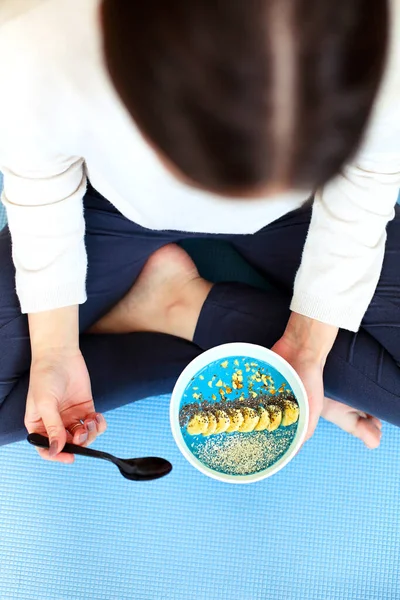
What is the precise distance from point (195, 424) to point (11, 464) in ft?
1.59

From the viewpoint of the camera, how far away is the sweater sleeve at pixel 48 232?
2.19 feet

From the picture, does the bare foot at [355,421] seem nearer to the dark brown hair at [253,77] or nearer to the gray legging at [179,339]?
the gray legging at [179,339]

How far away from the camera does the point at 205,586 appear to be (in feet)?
3.17

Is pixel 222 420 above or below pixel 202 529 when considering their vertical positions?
above

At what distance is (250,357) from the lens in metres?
0.73

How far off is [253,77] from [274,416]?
1.68 feet

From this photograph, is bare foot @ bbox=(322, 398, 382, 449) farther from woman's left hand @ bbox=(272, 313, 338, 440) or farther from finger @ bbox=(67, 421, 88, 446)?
finger @ bbox=(67, 421, 88, 446)

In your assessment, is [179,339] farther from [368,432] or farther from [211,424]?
[368,432]

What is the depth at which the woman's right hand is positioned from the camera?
0.73 m

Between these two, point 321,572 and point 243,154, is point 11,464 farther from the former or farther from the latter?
point 243,154

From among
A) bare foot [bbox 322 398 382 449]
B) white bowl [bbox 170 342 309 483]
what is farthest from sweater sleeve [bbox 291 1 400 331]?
bare foot [bbox 322 398 382 449]

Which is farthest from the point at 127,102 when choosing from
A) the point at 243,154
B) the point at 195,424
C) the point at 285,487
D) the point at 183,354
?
the point at 285,487

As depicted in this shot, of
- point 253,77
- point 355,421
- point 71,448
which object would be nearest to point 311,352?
point 355,421

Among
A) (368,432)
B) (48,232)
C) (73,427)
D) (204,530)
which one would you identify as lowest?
(204,530)
